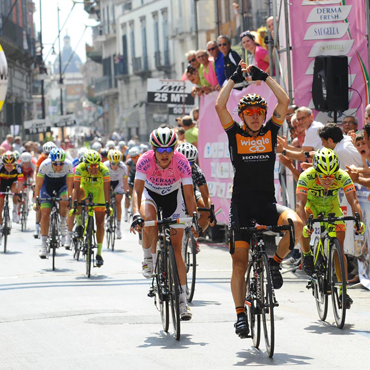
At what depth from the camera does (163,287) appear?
9.35m

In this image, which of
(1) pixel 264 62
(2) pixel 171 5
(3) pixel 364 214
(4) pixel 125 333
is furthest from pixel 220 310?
(2) pixel 171 5

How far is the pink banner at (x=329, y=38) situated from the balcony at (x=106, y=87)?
230ft

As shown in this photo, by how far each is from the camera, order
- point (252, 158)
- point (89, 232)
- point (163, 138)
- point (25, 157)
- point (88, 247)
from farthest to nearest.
Answer: point (25, 157)
point (89, 232)
point (88, 247)
point (163, 138)
point (252, 158)

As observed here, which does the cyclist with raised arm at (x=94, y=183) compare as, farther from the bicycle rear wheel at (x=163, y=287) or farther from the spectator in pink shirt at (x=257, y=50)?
the bicycle rear wheel at (x=163, y=287)

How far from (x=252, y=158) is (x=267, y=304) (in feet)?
4.02

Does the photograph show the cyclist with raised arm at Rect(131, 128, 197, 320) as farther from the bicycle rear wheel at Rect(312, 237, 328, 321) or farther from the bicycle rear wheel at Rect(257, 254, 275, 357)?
the bicycle rear wheel at Rect(257, 254, 275, 357)

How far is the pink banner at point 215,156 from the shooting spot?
59.3 feet

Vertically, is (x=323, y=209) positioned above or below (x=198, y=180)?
below

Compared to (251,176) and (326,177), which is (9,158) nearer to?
(326,177)

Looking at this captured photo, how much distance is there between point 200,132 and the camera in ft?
63.6

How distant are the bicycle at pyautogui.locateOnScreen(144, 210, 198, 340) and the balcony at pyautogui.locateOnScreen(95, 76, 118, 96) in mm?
76201

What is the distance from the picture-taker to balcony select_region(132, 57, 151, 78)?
2928 inches

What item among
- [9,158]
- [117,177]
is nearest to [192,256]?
[117,177]

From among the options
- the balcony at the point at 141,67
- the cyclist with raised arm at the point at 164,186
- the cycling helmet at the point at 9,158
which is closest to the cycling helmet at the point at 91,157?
the cyclist with raised arm at the point at 164,186
